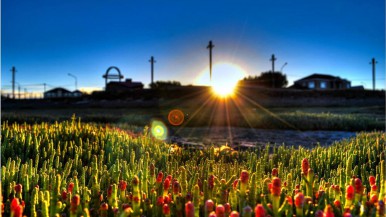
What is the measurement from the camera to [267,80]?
63.0m

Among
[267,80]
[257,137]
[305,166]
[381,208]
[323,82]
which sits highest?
[323,82]

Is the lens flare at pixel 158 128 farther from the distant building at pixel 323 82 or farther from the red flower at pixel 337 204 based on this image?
the distant building at pixel 323 82

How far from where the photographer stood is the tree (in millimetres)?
62719

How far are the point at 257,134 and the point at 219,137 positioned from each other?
57.8 inches

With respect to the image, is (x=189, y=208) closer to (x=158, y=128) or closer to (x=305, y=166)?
(x=305, y=166)

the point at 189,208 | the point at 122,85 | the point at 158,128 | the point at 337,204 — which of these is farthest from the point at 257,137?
the point at 122,85

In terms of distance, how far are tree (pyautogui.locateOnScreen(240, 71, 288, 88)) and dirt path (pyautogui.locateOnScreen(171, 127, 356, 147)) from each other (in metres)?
50.6

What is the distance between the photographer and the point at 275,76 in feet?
210

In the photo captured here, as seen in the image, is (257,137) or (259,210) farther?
(257,137)

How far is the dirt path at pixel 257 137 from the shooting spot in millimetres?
10102

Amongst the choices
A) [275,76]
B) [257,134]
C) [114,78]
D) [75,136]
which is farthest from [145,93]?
[75,136]

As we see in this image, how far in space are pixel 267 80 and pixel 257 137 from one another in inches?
2088

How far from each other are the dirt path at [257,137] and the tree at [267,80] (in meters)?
50.6

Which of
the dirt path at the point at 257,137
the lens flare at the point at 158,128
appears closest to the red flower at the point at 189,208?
the dirt path at the point at 257,137
